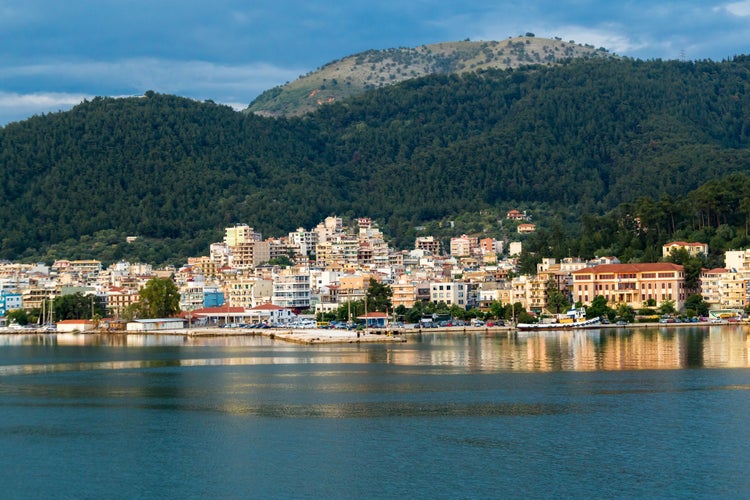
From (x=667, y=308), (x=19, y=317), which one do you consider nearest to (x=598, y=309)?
(x=667, y=308)

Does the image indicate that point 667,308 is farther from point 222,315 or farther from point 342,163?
point 342,163

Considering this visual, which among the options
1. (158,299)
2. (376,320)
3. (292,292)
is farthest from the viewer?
(292,292)

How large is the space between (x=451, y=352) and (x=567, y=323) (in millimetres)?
24139

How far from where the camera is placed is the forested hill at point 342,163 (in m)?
151

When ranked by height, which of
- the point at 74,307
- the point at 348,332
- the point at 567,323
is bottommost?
the point at 348,332

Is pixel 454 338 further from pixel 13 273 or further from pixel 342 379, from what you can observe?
pixel 13 273

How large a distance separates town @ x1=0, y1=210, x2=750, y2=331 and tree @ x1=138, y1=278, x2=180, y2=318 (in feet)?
5.64

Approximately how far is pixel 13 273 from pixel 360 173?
231ft

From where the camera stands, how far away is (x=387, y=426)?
117 feet

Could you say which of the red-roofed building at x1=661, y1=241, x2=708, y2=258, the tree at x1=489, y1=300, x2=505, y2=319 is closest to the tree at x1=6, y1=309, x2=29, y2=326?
the tree at x1=489, y1=300, x2=505, y2=319

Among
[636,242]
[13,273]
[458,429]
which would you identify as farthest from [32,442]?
[13,273]

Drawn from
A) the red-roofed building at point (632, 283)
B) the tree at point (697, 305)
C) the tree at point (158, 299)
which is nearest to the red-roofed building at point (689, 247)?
the red-roofed building at point (632, 283)

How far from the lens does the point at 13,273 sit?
127938 millimetres

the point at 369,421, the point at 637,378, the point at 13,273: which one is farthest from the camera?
the point at 13,273
